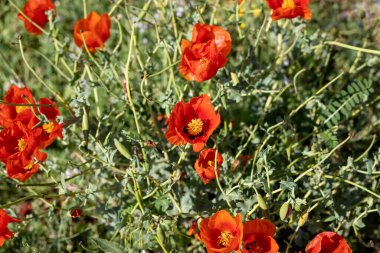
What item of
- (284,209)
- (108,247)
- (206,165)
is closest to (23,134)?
(108,247)

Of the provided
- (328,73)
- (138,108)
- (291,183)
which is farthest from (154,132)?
(328,73)

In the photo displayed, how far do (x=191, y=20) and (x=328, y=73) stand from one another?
2.42ft

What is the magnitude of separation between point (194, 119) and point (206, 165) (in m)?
0.14

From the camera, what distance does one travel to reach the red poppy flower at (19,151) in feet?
4.44

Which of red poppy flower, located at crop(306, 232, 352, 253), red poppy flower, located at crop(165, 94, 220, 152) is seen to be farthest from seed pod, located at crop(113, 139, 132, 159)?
red poppy flower, located at crop(306, 232, 352, 253)

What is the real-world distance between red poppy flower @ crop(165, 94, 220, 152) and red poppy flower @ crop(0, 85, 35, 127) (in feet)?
1.51

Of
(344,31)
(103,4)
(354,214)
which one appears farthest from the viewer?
(103,4)

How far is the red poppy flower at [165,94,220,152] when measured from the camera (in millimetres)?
1347

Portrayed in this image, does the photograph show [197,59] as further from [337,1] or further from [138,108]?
[337,1]

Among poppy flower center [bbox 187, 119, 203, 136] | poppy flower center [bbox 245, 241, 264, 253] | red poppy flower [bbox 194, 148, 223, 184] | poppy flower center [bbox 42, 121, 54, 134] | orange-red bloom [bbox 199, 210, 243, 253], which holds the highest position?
poppy flower center [bbox 187, 119, 203, 136]

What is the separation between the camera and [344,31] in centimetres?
256

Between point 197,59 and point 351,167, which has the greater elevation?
point 197,59

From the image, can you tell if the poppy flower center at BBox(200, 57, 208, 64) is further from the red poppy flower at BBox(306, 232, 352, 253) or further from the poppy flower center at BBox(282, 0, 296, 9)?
the red poppy flower at BBox(306, 232, 352, 253)

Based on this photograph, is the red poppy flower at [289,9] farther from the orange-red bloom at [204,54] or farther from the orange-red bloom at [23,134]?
the orange-red bloom at [23,134]
